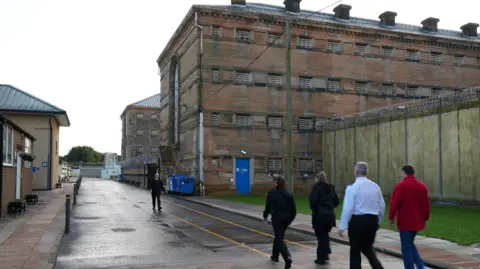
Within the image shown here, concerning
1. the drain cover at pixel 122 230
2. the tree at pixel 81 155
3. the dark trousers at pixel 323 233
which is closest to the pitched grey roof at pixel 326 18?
the drain cover at pixel 122 230

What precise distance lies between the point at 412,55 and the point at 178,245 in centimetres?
3512

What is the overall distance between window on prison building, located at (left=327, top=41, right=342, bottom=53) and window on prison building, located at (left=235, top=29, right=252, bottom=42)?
691 centimetres

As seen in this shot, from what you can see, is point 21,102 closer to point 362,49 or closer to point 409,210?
point 362,49

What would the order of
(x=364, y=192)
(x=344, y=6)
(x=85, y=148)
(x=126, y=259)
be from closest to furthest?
(x=364, y=192)
(x=126, y=259)
(x=344, y=6)
(x=85, y=148)

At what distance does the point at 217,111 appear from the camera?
35000 millimetres

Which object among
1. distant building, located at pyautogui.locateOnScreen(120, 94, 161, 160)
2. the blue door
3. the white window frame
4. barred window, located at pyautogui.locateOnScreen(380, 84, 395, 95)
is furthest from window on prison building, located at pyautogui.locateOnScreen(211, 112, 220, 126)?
distant building, located at pyautogui.locateOnScreen(120, 94, 161, 160)

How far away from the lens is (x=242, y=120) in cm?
3559

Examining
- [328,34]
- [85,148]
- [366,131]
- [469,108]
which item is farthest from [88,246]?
[85,148]

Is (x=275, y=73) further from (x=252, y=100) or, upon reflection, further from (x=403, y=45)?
(x=403, y=45)

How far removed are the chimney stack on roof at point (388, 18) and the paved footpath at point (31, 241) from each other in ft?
118

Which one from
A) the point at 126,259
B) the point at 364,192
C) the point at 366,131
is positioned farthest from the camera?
the point at 366,131

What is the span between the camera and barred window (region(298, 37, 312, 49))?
37.6m

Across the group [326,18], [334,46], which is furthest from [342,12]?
[334,46]

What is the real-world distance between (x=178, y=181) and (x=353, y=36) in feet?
62.0
